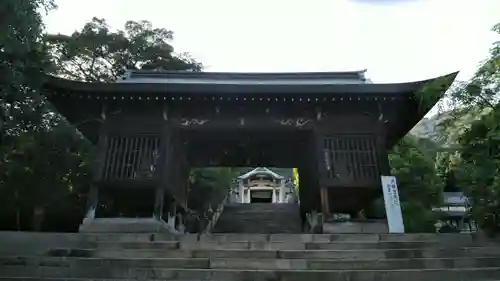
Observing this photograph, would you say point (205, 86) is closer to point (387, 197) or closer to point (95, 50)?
point (387, 197)

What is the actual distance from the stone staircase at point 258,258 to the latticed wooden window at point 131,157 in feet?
9.07

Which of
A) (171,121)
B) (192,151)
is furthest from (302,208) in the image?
(171,121)

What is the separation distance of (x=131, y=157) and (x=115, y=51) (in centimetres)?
1677

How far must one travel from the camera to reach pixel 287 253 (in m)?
6.49

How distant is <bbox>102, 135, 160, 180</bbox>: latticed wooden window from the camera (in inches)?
410

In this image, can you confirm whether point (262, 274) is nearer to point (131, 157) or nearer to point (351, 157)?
point (351, 157)

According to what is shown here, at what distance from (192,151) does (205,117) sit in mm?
2883

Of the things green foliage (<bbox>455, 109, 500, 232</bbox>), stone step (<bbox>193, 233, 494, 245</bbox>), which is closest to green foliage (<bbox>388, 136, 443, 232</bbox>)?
green foliage (<bbox>455, 109, 500, 232</bbox>)

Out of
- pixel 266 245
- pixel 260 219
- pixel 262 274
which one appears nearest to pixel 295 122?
pixel 266 245

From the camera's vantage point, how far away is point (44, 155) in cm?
1175

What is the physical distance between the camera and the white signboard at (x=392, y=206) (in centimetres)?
939

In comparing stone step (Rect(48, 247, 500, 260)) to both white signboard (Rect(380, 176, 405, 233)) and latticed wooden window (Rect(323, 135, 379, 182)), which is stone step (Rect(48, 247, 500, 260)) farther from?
latticed wooden window (Rect(323, 135, 379, 182))

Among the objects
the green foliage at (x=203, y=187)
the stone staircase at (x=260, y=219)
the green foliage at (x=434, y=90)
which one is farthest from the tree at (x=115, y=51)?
the green foliage at (x=434, y=90)

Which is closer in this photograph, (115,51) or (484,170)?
(484,170)
